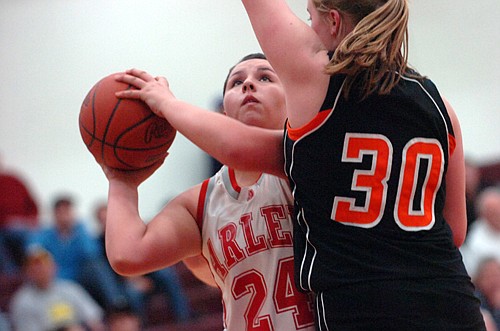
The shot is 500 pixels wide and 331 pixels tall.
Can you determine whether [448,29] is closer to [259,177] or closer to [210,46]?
[210,46]

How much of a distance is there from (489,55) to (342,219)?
35.4 ft

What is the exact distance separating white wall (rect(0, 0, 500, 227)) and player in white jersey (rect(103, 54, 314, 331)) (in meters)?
8.12

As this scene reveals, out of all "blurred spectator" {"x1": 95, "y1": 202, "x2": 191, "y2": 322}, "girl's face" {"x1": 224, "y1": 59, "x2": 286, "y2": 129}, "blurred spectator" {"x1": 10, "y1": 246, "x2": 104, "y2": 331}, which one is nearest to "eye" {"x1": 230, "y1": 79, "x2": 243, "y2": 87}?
"girl's face" {"x1": 224, "y1": 59, "x2": 286, "y2": 129}

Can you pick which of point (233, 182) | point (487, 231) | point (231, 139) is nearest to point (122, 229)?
point (233, 182)

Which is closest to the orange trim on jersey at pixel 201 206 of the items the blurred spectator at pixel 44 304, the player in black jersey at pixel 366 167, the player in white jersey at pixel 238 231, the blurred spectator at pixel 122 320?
the player in white jersey at pixel 238 231

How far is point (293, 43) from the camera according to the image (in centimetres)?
259

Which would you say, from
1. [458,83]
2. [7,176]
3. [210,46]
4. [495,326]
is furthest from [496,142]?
[7,176]

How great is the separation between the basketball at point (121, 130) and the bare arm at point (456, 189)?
3.39ft

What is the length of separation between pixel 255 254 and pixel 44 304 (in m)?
5.78

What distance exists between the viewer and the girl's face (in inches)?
121

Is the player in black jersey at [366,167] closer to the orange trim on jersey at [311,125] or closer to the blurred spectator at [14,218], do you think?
the orange trim on jersey at [311,125]

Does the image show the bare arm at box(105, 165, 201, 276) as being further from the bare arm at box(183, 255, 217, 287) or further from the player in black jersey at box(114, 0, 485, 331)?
the player in black jersey at box(114, 0, 485, 331)

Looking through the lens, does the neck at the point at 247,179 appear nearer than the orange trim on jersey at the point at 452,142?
No

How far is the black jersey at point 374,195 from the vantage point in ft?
8.36
